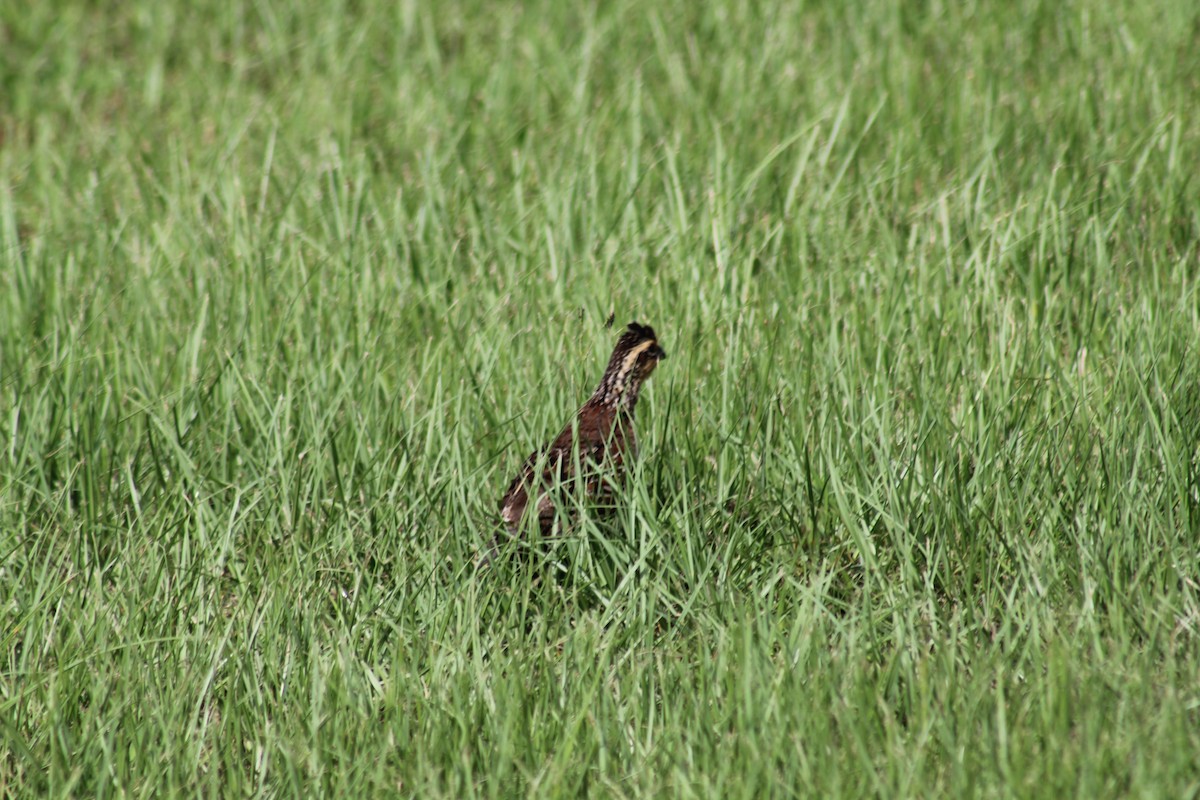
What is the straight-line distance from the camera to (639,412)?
4.48 meters

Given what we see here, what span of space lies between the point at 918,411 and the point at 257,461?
76.1 inches

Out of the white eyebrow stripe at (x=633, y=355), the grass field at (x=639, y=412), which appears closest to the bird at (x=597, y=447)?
the white eyebrow stripe at (x=633, y=355)

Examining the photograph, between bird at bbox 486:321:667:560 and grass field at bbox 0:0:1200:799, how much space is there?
11 cm

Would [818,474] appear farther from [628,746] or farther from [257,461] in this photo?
[257,461]

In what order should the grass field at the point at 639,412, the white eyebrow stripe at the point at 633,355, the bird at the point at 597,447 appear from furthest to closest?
the white eyebrow stripe at the point at 633,355, the bird at the point at 597,447, the grass field at the point at 639,412

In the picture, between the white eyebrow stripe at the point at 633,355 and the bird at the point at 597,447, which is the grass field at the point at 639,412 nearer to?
the bird at the point at 597,447

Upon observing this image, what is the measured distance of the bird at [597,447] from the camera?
3.89 meters

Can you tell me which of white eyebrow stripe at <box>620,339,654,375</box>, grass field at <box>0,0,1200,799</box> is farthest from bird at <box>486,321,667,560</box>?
grass field at <box>0,0,1200,799</box>

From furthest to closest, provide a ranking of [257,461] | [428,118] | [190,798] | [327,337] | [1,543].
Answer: [428,118], [327,337], [257,461], [1,543], [190,798]

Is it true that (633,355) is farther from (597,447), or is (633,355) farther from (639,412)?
(639,412)

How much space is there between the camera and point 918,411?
4156 millimetres

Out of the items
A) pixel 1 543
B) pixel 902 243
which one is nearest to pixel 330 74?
pixel 902 243

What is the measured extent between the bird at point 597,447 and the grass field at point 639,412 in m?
0.11

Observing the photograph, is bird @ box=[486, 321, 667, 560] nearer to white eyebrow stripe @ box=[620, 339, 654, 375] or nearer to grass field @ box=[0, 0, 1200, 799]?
white eyebrow stripe @ box=[620, 339, 654, 375]
